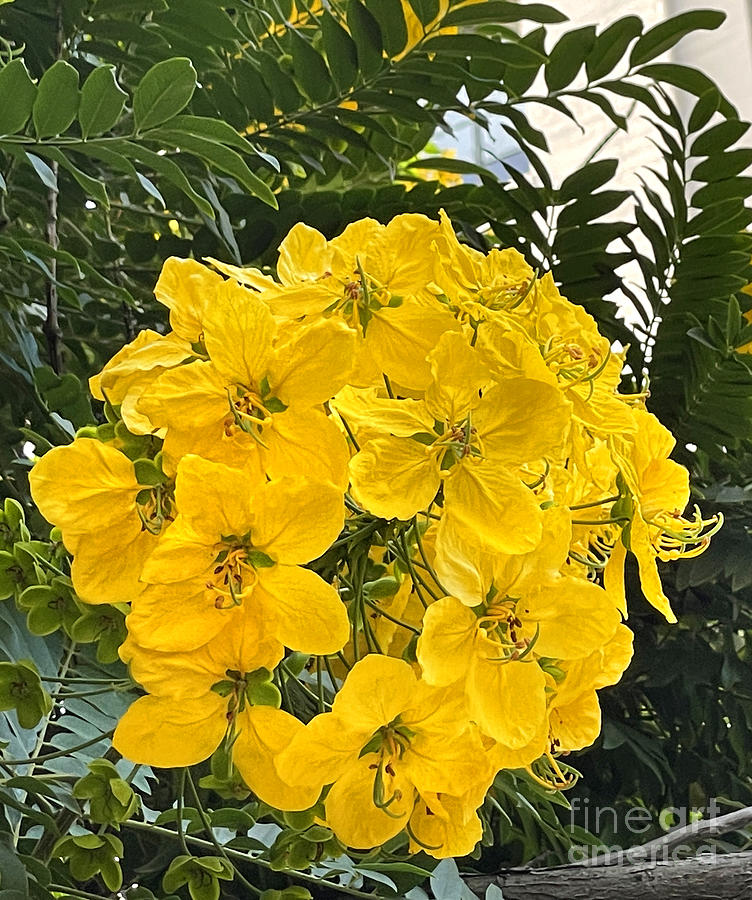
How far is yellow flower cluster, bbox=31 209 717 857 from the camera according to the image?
227mm

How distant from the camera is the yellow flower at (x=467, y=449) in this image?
9.1 inches

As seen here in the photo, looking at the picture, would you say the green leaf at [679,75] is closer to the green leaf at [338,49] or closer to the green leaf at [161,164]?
the green leaf at [338,49]

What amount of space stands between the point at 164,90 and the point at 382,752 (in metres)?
0.24

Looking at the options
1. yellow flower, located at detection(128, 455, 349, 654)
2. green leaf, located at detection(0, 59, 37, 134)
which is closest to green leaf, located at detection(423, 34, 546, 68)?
green leaf, located at detection(0, 59, 37, 134)

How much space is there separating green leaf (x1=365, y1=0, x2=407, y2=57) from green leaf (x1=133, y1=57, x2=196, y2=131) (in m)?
0.15

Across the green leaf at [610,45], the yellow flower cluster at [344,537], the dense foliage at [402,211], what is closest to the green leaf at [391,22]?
the dense foliage at [402,211]

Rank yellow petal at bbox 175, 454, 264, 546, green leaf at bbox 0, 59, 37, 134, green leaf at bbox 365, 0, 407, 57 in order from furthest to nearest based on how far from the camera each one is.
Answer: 1. green leaf at bbox 365, 0, 407, 57
2. green leaf at bbox 0, 59, 37, 134
3. yellow petal at bbox 175, 454, 264, 546

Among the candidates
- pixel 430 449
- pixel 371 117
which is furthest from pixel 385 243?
pixel 371 117

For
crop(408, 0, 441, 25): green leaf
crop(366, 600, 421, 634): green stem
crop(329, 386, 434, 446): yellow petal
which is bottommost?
crop(366, 600, 421, 634): green stem

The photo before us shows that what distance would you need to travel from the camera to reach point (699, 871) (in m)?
0.36

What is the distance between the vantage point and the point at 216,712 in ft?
0.78

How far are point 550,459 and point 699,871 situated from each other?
195 millimetres

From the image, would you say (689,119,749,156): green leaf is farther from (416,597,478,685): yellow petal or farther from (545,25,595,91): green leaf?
(416,597,478,685): yellow petal

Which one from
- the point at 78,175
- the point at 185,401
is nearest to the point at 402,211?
the point at 78,175
